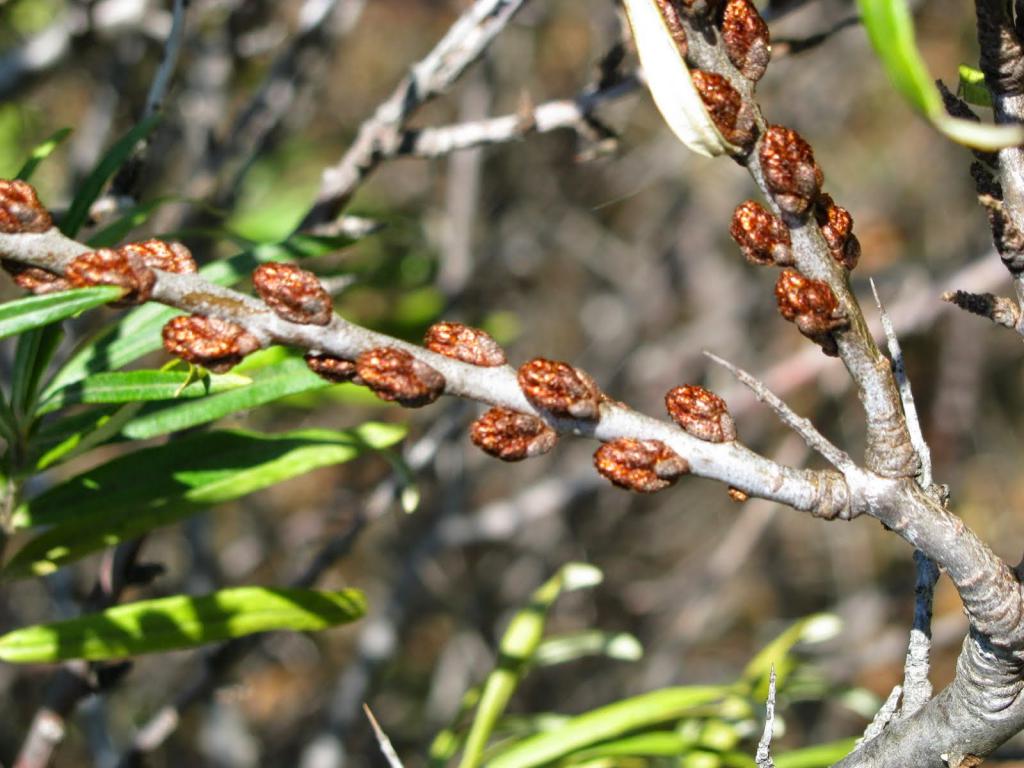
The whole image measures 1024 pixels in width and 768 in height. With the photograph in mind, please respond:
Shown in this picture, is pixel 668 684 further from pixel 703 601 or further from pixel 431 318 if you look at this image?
pixel 431 318

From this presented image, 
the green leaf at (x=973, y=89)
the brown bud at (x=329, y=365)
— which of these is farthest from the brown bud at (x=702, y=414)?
the green leaf at (x=973, y=89)

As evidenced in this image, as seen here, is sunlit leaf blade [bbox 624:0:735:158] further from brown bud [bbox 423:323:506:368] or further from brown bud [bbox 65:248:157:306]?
brown bud [bbox 65:248:157:306]

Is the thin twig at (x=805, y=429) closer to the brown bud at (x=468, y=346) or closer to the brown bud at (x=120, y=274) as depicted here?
the brown bud at (x=468, y=346)

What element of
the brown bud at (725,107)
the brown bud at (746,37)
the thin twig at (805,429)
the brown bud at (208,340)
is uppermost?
the brown bud at (746,37)

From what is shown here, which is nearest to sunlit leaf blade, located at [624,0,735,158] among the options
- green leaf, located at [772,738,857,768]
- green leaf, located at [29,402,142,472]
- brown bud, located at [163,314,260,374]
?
brown bud, located at [163,314,260,374]

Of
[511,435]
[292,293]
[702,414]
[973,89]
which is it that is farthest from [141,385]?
[973,89]

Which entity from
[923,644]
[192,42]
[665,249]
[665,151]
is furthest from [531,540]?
[923,644]

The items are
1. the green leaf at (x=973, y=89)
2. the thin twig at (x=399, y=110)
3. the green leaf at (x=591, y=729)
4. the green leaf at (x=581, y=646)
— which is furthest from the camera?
the green leaf at (x=581, y=646)
